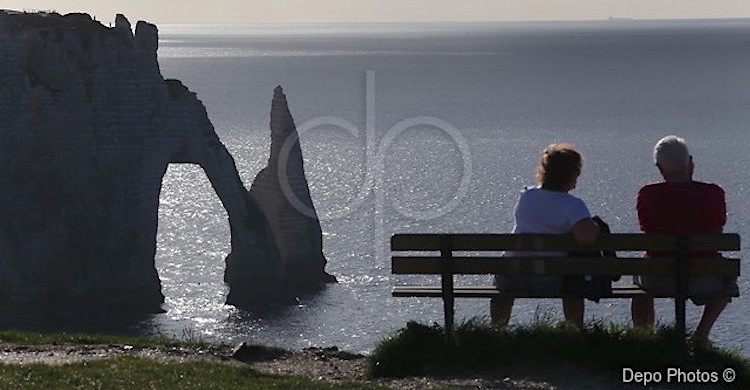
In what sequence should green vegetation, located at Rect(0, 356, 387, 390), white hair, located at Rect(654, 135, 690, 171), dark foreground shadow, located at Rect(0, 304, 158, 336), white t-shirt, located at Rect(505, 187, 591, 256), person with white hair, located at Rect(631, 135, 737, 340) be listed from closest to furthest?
green vegetation, located at Rect(0, 356, 387, 390) < white t-shirt, located at Rect(505, 187, 591, 256) < person with white hair, located at Rect(631, 135, 737, 340) < white hair, located at Rect(654, 135, 690, 171) < dark foreground shadow, located at Rect(0, 304, 158, 336)

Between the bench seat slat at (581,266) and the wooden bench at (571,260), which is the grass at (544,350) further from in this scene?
the bench seat slat at (581,266)

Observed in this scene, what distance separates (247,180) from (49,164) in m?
31.4

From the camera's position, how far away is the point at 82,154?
161 feet

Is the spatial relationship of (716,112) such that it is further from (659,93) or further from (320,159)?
(320,159)

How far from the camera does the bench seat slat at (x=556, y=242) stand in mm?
11656

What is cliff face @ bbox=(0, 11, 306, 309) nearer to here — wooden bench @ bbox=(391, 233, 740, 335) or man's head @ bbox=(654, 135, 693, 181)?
wooden bench @ bbox=(391, 233, 740, 335)

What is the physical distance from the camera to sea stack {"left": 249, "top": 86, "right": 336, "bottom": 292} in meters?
53.4

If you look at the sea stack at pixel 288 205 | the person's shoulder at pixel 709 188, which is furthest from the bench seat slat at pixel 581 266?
the sea stack at pixel 288 205

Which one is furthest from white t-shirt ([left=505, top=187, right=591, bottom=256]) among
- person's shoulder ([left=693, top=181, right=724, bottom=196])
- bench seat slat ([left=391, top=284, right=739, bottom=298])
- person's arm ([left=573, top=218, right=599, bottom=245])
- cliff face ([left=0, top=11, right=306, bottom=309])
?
cliff face ([left=0, top=11, right=306, bottom=309])

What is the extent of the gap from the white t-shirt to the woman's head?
97 millimetres

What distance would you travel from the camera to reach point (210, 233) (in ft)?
214

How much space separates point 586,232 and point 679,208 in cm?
92

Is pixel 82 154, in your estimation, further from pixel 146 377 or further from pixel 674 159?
pixel 674 159

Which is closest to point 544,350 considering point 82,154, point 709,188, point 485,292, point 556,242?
point 485,292
